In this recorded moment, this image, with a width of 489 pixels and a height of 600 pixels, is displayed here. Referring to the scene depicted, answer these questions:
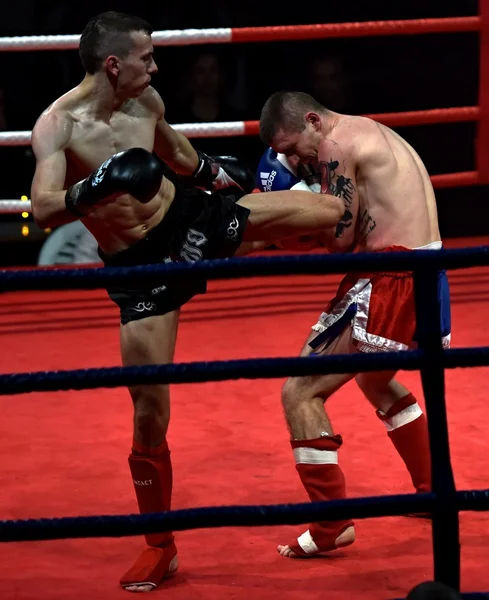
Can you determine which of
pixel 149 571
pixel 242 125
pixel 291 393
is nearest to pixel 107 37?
pixel 291 393

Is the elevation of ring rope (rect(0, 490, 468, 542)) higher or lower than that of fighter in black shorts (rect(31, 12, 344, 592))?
lower

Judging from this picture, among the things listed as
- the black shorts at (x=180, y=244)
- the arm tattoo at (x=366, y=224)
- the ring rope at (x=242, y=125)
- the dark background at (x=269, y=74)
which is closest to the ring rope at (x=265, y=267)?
the black shorts at (x=180, y=244)

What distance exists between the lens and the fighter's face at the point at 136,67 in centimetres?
281

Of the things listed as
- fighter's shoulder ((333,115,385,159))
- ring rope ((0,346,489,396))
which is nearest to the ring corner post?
ring rope ((0,346,489,396))

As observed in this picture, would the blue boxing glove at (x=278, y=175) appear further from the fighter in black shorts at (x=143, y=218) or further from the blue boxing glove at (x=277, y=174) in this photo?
the fighter in black shorts at (x=143, y=218)

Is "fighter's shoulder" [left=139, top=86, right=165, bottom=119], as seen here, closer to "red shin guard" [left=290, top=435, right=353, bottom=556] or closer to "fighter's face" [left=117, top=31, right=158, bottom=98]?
"fighter's face" [left=117, top=31, right=158, bottom=98]

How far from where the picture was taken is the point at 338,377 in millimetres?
2859

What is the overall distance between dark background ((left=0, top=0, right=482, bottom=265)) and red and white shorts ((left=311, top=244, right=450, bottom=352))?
287cm

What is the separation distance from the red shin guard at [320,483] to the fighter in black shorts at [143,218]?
0.33 metres

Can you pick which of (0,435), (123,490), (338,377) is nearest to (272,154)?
(338,377)

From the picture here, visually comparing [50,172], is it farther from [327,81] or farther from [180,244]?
[327,81]

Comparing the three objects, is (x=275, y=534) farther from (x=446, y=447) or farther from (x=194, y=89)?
(x=194, y=89)

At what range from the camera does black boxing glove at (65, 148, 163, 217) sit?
2314 mm

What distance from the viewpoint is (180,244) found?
8.94 feet
